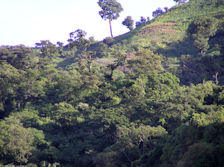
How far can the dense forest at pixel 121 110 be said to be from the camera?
23.3m

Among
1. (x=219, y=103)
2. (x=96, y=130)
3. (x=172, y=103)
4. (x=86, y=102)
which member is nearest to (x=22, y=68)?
(x=86, y=102)

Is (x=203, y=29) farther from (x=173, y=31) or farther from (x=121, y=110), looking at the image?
(x=121, y=110)

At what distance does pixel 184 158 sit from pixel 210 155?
2.54 m

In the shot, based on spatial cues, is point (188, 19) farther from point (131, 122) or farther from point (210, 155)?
point (210, 155)

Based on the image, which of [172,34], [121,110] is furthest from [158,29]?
[121,110]

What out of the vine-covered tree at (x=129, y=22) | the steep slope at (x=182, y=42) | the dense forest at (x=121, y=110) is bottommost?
the dense forest at (x=121, y=110)

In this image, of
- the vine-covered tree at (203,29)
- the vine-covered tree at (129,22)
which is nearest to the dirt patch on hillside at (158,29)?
the vine-covered tree at (129,22)

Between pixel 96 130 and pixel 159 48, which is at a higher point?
pixel 159 48

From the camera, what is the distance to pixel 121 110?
117ft

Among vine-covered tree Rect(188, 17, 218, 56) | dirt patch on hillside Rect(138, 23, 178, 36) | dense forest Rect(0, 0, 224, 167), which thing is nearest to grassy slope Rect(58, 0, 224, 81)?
dirt patch on hillside Rect(138, 23, 178, 36)

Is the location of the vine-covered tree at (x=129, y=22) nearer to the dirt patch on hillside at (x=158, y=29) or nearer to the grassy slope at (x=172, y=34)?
the grassy slope at (x=172, y=34)

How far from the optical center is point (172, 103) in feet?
106

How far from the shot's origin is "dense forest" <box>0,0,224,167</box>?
2331 centimetres

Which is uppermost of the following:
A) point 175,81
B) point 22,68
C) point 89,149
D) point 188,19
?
point 188,19
